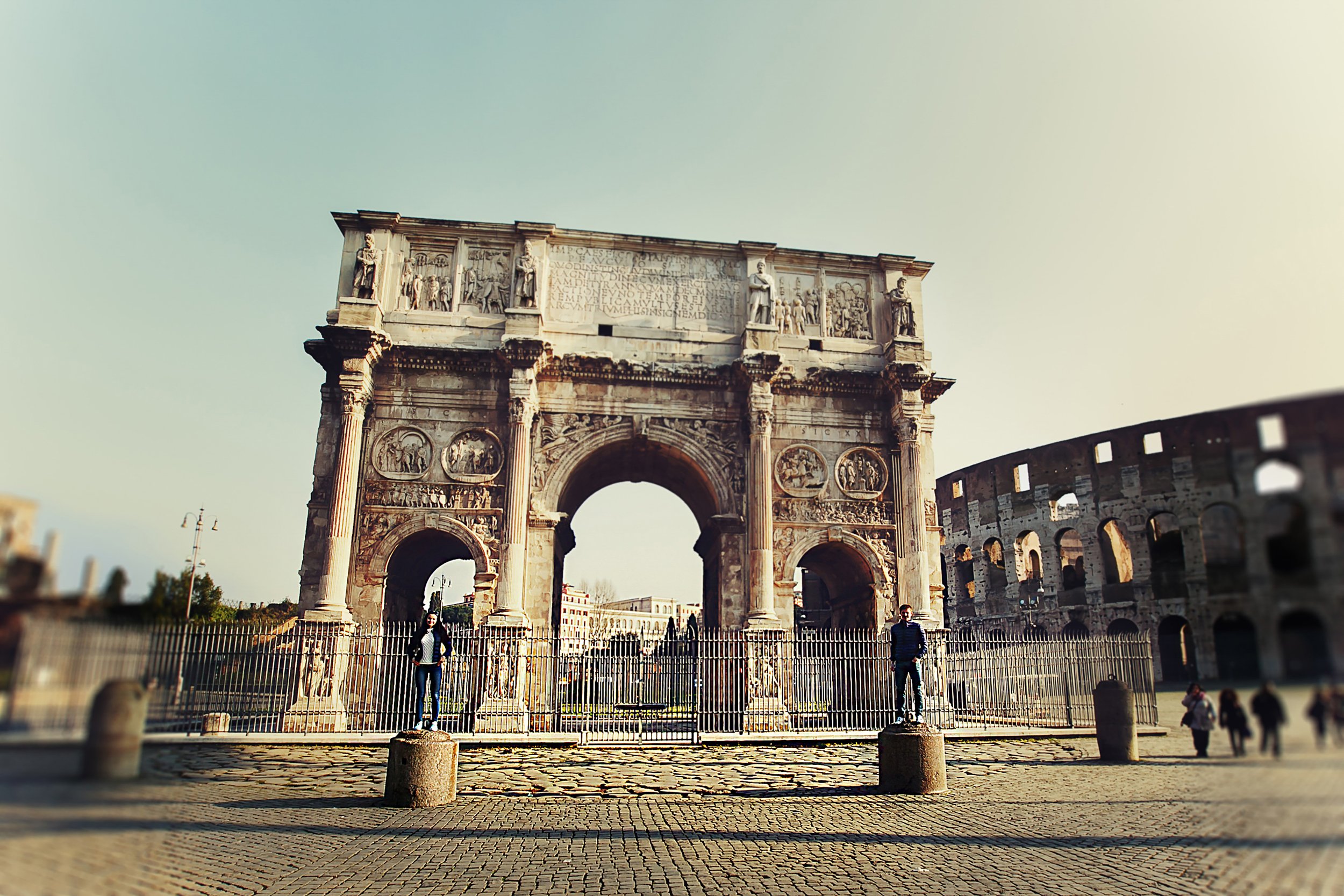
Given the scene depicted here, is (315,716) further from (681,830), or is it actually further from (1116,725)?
(1116,725)

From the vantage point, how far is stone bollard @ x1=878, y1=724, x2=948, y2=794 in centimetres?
870

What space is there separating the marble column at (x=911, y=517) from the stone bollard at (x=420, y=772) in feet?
44.0

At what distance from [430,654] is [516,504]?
911 centimetres

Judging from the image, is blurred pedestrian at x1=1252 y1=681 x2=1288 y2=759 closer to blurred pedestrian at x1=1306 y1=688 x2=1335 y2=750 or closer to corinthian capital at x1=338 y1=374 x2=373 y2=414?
blurred pedestrian at x1=1306 y1=688 x2=1335 y2=750

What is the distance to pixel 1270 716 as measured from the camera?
100 centimetres

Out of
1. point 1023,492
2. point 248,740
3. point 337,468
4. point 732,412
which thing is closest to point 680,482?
point 732,412

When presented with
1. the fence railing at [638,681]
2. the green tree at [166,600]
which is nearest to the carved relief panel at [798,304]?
the fence railing at [638,681]

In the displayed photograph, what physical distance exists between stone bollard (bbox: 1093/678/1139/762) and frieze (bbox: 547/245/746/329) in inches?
475

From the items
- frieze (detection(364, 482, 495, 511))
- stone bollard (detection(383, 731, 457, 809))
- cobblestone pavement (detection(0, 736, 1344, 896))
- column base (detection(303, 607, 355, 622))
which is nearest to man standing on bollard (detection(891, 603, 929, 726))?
cobblestone pavement (detection(0, 736, 1344, 896))

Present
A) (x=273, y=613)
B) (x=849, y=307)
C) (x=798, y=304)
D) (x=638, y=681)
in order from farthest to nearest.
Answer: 1. (x=273, y=613)
2. (x=849, y=307)
3. (x=798, y=304)
4. (x=638, y=681)

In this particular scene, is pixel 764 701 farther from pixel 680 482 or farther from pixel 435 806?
pixel 435 806

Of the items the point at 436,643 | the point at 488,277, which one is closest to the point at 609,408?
the point at 488,277

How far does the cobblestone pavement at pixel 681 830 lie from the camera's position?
875 millimetres

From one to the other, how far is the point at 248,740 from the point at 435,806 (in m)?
8.06
